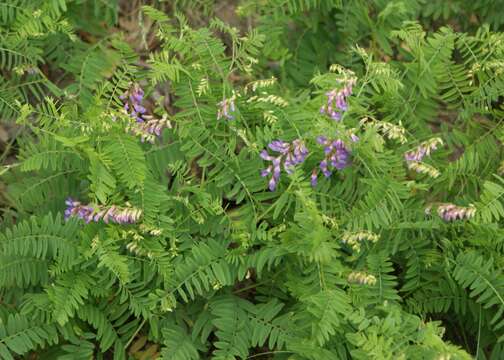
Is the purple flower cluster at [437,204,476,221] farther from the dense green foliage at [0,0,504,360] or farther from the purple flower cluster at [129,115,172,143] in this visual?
the purple flower cluster at [129,115,172,143]

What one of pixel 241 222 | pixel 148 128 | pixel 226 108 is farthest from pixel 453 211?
pixel 148 128

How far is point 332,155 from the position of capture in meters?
3.14

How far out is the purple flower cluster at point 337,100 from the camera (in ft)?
9.93

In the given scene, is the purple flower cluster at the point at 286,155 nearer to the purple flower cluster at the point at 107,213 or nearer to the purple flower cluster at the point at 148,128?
the purple flower cluster at the point at 148,128

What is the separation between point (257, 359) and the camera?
11.5 ft

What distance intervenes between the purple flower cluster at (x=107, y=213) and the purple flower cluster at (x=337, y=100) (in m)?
0.96

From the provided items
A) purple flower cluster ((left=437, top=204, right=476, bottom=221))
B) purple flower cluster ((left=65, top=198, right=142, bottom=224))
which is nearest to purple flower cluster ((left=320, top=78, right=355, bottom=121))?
purple flower cluster ((left=437, top=204, right=476, bottom=221))

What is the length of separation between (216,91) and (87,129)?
0.74m

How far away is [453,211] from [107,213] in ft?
5.10

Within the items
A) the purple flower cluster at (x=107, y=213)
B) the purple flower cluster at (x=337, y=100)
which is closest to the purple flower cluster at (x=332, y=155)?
the purple flower cluster at (x=337, y=100)

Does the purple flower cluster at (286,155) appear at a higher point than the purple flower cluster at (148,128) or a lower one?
lower

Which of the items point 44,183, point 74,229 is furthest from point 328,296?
point 44,183

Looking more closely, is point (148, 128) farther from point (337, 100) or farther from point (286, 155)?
point (337, 100)

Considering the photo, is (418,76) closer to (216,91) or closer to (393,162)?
(393,162)
